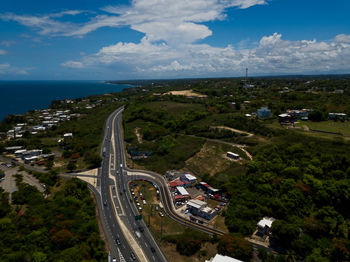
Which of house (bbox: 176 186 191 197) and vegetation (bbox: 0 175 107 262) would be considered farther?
house (bbox: 176 186 191 197)

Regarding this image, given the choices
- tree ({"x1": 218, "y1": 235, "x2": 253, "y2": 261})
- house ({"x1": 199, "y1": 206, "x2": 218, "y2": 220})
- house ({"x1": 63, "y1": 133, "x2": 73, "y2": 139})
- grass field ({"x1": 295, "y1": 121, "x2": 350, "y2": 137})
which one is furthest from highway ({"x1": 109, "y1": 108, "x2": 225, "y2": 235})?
grass field ({"x1": 295, "y1": 121, "x2": 350, "y2": 137})

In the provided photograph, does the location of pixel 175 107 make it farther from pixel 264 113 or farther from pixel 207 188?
pixel 207 188

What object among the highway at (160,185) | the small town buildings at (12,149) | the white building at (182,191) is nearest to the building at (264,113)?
the highway at (160,185)

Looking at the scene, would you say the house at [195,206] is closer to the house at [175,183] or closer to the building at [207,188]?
the building at [207,188]

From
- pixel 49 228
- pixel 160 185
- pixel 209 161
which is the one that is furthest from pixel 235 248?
pixel 209 161

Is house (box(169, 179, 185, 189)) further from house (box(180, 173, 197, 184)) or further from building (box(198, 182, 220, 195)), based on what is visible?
building (box(198, 182, 220, 195))

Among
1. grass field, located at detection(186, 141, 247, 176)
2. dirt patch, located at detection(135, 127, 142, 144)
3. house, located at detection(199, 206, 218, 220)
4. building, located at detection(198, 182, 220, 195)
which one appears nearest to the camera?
house, located at detection(199, 206, 218, 220)
